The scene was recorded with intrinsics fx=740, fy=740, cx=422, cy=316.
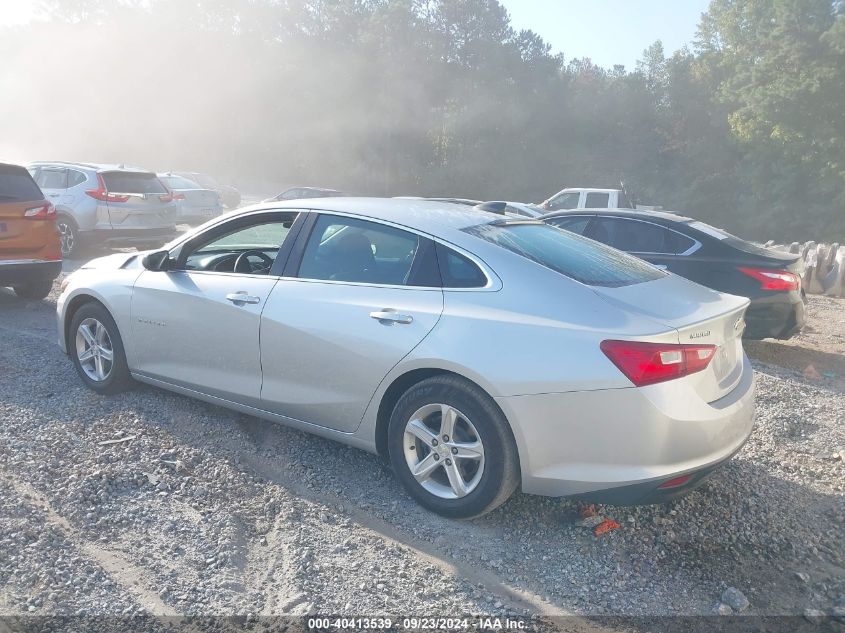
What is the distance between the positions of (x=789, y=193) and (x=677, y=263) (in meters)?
29.1

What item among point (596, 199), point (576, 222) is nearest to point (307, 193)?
point (596, 199)

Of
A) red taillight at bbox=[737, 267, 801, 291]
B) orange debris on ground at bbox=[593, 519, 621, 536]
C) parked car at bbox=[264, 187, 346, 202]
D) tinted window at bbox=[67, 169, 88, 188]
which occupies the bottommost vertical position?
orange debris on ground at bbox=[593, 519, 621, 536]

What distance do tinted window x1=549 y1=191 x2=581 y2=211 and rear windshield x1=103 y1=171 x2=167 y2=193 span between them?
10192mm

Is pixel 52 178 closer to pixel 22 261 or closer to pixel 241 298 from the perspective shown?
pixel 22 261

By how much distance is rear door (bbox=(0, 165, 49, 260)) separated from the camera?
788cm

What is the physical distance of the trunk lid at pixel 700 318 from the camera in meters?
3.37

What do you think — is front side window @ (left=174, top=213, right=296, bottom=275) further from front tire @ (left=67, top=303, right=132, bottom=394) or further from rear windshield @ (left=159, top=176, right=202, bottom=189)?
rear windshield @ (left=159, top=176, right=202, bottom=189)

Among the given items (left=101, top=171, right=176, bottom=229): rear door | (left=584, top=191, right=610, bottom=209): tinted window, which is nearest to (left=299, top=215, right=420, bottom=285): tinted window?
(left=101, top=171, right=176, bottom=229): rear door

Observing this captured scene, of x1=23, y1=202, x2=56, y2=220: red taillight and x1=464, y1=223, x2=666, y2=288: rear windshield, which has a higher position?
x1=464, y1=223, x2=666, y2=288: rear windshield

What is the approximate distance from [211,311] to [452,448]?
6.00 feet

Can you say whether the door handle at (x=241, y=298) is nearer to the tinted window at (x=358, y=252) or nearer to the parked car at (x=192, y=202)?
the tinted window at (x=358, y=252)

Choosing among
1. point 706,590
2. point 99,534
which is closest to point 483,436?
point 706,590

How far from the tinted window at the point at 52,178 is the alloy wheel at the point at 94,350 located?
8196mm

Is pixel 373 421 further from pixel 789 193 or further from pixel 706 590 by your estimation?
pixel 789 193
